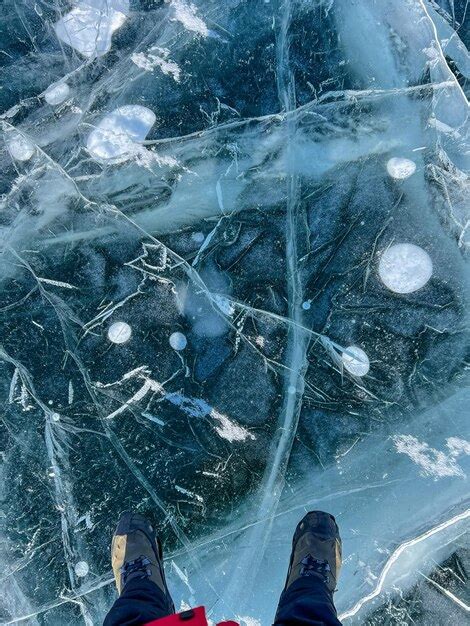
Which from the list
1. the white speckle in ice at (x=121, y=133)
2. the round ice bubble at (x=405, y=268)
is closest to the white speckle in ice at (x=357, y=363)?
the round ice bubble at (x=405, y=268)

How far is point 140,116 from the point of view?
3025 mm

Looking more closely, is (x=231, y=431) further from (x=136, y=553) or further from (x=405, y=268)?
(x=405, y=268)

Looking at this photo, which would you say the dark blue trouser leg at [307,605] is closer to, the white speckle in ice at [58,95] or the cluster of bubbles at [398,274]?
the cluster of bubbles at [398,274]

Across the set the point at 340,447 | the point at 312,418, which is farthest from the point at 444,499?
the point at 312,418

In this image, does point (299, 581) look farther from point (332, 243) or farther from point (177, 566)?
point (332, 243)

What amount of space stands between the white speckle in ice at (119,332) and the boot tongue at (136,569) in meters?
1.19

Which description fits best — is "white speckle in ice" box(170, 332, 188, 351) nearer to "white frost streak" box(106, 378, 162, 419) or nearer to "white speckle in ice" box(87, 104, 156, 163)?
"white frost streak" box(106, 378, 162, 419)

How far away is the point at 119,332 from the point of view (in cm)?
290

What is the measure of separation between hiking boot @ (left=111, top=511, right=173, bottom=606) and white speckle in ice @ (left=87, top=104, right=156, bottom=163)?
6.91 ft

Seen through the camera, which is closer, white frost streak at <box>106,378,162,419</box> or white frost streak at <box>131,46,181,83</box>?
white frost streak at <box>106,378,162,419</box>

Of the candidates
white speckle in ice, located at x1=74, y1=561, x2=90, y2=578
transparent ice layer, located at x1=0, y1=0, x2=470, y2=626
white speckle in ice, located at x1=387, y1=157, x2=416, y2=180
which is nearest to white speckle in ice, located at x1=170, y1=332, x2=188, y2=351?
transparent ice layer, located at x1=0, y1=0, x2=470, y2=626

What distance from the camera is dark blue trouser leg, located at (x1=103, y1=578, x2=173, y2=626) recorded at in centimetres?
217

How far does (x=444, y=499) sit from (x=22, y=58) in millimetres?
3687

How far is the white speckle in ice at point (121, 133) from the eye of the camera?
2.98 metres
